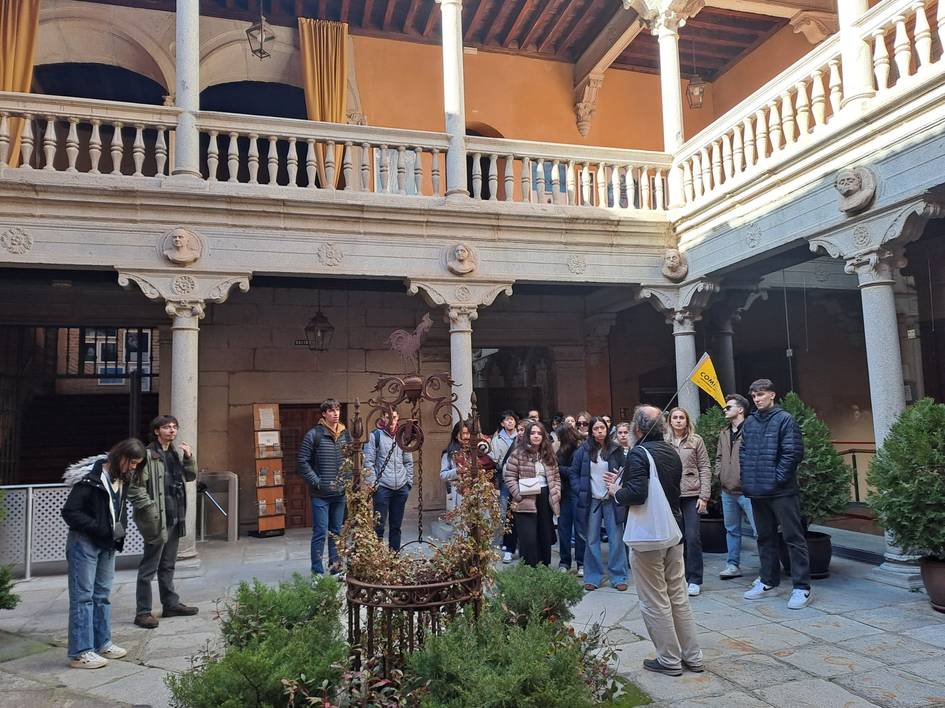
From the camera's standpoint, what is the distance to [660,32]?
9625 mm

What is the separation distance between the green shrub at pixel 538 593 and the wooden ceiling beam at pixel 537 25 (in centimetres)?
995

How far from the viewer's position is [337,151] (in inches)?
361

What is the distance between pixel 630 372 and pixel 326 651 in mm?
10334

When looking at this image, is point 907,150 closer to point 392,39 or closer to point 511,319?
point 511,319

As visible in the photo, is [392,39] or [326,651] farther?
[392,39]

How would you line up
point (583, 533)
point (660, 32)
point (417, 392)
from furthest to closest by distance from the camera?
point (660, 32) < point (583, 533) < point (417, 392)

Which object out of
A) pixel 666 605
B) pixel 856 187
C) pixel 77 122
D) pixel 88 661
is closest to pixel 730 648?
pixel 666 605

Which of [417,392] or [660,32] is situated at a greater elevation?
[660,32]

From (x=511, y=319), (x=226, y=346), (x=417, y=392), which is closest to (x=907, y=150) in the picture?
(x=417, y=392)

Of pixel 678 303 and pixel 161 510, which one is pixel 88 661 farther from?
pixel 678 303

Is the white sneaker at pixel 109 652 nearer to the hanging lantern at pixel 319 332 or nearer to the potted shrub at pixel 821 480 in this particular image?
the potted shrub at pixel 821 480

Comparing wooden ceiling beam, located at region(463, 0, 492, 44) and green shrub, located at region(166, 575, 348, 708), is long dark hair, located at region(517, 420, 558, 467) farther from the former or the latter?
wooden ceiling beam, located at region(463, 0, 492, 44)

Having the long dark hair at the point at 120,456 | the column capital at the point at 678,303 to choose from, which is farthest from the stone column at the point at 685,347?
the long dark hair at the point at 120,456

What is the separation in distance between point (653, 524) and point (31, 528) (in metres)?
6.87
